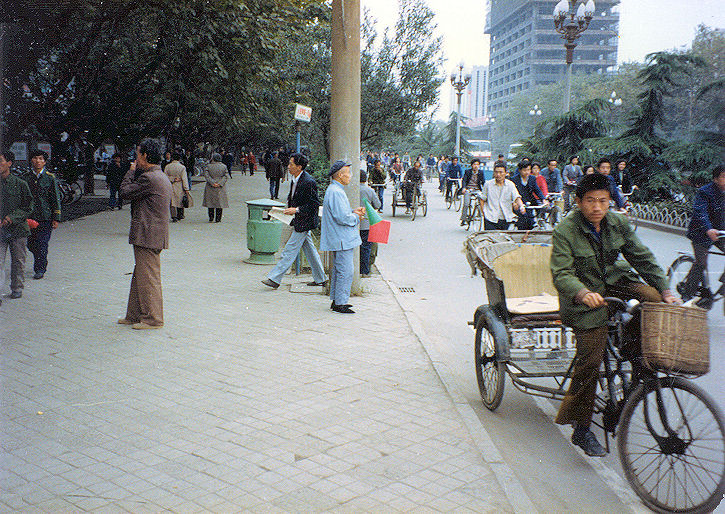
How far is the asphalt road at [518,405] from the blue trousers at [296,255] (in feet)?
3.93

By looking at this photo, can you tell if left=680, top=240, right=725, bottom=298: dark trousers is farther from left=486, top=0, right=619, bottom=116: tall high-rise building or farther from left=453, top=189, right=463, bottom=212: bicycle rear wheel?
left=486, top=0, right=619, bottom=116: tall high-rise building

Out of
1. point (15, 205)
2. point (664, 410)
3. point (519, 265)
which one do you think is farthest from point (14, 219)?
point (664, 410)

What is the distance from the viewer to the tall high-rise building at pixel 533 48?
72438 millimetres

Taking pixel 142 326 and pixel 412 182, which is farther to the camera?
pixel 412 182

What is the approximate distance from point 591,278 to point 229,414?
2.56 meters

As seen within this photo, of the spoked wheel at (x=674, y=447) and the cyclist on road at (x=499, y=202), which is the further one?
the cyclist on road at (x=499, y=202)

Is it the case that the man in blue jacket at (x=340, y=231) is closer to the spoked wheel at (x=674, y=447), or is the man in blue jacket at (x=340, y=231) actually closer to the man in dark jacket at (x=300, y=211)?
the man in dark jacket at (x=300, y=211)

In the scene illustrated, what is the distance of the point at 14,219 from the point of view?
28.6 ft

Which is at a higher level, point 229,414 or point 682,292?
point 682,292

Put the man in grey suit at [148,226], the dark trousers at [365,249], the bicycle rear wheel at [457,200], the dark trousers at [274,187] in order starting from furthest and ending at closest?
1. the dark trousers at [274,187]
2. the bicycle rear wheel at [457,200]
3. the dark trousers at [365,249]
4. the man in grey suit at [148,226]

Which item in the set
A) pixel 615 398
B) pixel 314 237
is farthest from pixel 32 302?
pixel 615 398

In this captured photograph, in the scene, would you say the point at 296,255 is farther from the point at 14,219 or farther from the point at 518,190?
the point at 518,190

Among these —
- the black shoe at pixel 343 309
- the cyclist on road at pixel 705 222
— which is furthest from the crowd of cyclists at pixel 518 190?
the black shoe at pixel 343 309

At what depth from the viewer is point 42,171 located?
10.0 metres
